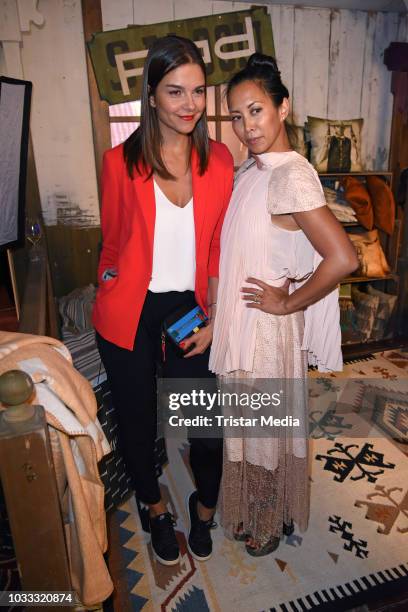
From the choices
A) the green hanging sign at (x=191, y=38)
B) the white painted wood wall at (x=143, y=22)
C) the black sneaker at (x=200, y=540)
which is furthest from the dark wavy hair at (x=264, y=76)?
the white painted wood wall at (x=143, y=22)

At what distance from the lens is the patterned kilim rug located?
5.55 ft

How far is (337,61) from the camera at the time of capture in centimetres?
366

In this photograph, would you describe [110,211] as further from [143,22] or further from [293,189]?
[143,22]

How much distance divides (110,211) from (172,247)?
0.86ft

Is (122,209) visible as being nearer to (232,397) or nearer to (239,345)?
(239,345)

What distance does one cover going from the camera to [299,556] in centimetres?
187

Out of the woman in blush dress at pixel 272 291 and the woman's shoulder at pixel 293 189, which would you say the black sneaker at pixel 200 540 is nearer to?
the woman in blush dress at pixel 272 291

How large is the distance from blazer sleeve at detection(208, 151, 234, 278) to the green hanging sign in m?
1.99

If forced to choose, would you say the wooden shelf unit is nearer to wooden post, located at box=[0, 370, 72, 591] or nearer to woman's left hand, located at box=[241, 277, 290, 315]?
woman's left hand, located at box=[241, 277, 290, 315]

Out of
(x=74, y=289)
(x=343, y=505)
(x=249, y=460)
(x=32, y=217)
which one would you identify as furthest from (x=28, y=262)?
(x=343, y=505)

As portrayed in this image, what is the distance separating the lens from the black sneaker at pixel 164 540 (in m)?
1.82

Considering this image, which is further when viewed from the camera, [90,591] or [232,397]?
[232,397]

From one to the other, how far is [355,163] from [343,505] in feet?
9.04
